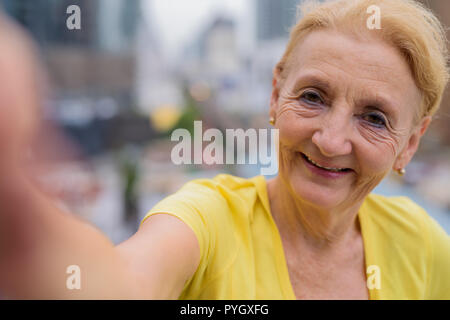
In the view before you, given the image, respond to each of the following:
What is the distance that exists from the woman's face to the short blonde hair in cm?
3

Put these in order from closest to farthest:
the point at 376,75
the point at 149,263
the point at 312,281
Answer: the point at 149,263, the point at 376,75, the point at 312,281

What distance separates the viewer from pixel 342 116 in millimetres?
992

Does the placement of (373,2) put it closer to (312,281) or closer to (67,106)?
(312,281)

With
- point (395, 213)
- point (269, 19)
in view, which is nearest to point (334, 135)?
point (395, 213)

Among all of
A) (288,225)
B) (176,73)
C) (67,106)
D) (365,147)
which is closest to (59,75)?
(67,106)

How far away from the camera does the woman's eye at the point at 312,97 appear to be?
3.44ft

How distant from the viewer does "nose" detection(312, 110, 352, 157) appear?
971mm

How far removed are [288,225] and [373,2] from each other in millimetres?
669

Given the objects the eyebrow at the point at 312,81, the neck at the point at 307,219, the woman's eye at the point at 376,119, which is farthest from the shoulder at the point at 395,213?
the eyebrow at the point at 312,81

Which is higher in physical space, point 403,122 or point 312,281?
point 403,122

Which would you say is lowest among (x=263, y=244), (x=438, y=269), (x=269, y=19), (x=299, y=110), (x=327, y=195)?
(x=438, y=269)

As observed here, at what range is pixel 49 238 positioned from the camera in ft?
1.70

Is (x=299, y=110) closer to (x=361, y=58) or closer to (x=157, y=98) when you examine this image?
(x=361, y=58)

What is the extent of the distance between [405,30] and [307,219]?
57 centimetres
